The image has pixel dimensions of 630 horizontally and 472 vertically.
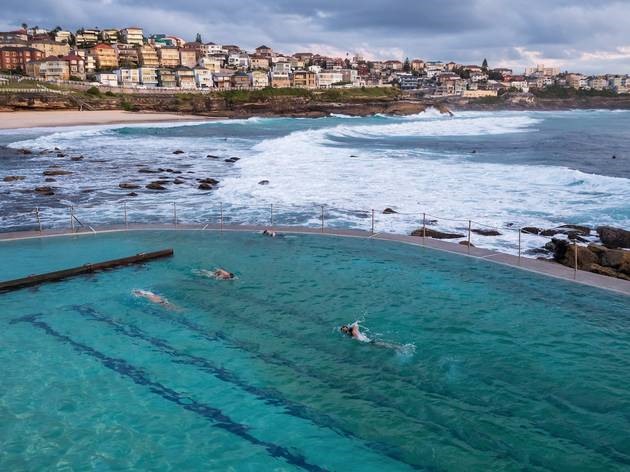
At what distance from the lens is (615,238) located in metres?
18.3

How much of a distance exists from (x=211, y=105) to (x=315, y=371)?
11153 centimetres

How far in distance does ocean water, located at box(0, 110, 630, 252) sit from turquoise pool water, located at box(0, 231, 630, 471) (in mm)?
5948

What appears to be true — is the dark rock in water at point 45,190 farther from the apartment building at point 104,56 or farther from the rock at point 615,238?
the apartment building at point 104,56

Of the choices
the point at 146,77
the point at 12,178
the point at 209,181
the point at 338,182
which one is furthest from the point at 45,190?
the point at 146,77

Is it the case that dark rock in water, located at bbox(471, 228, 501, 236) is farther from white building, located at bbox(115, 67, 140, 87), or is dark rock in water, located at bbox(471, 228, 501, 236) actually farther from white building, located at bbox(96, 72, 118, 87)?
white building, located at bbox(115, 67, 140, 87)

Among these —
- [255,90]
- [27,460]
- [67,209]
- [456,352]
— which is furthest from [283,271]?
[255,90]

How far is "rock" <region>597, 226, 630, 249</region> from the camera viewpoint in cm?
1805

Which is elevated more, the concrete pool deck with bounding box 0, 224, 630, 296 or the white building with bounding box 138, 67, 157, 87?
A: the white building with bounding box 138, 67, 157, 87

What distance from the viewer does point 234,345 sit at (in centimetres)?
1078

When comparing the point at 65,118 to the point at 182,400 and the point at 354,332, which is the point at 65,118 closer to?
the point at 354,332

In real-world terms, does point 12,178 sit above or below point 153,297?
above

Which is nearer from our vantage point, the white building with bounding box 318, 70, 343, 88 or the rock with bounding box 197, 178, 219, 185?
the rock with bounding box 197, 178, 219, 185

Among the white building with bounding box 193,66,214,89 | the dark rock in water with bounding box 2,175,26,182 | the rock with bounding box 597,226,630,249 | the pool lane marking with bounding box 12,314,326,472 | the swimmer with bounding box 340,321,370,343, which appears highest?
the white building with bounding box 193,66,214,89

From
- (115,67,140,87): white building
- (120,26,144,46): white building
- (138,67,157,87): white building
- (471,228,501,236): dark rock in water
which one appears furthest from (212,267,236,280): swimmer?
(120,26,144,46): white building
